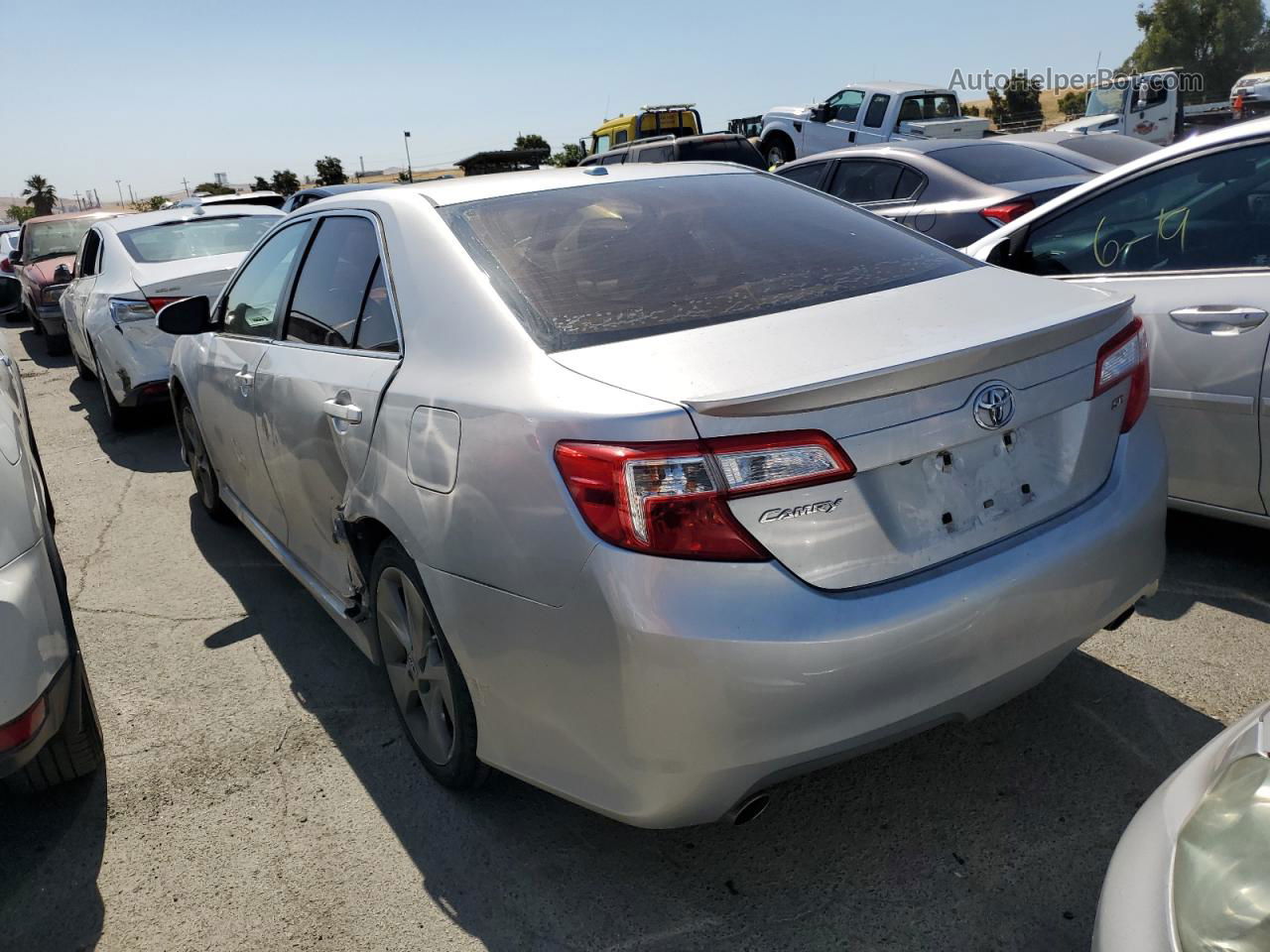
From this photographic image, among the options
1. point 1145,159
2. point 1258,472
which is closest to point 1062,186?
point 1145,159

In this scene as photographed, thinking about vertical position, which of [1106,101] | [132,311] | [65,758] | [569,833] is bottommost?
[569,833]

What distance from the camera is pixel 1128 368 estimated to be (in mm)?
2529

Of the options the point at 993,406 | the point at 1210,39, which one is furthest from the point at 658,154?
the point at 1210,39

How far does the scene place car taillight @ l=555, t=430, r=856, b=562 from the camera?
1958 mm

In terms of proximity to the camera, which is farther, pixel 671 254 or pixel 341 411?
pixel 341 411

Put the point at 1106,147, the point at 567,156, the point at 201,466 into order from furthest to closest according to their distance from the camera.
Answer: the point at 567,156, the point at 1106,147, the point at 201,466

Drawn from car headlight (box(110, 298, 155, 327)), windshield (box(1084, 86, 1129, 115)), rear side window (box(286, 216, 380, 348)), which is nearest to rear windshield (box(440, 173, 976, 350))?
rear side window (box(286, 216, 380, 348))

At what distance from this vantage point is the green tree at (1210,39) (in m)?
68.3

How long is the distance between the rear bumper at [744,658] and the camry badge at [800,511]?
97 millimetres

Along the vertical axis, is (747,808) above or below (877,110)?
below

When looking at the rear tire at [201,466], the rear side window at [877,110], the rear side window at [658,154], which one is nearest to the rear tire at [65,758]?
the rear tire at [201,466]

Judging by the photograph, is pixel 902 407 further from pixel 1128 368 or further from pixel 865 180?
pixel 865 180

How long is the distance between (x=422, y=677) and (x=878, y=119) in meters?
16.6

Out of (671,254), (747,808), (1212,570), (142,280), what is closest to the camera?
(747,808)
